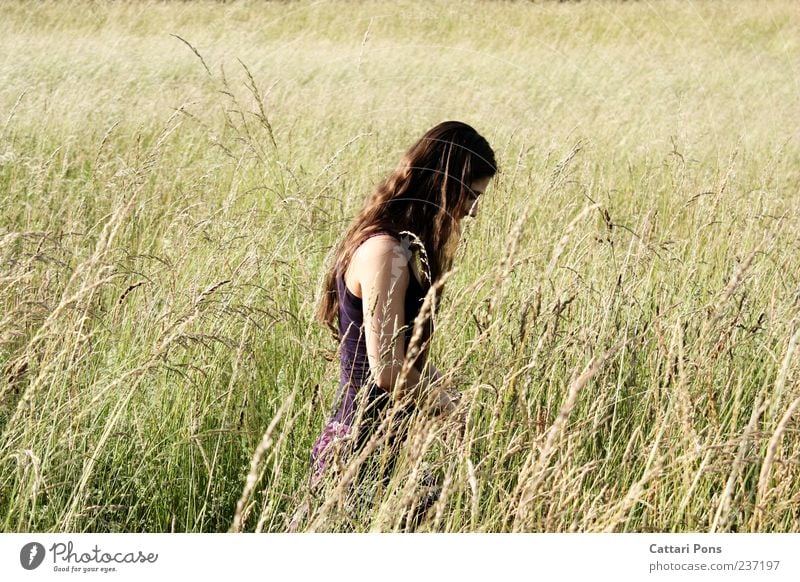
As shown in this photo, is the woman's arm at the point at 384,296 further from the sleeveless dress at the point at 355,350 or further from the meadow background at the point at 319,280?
the meadow background at the point at 319,280

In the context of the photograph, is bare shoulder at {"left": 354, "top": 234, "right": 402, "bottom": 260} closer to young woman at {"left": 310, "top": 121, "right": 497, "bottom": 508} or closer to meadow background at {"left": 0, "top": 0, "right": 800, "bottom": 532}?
young woman at {"left": 310, "top": 121, "right": 497, "bottom": 508}

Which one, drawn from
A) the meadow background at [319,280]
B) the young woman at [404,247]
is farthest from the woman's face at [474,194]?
the meadow background at [319,280]

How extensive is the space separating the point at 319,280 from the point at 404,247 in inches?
20.7

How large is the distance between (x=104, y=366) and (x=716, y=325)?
140cm

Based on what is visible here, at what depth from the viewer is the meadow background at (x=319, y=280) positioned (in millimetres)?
1588

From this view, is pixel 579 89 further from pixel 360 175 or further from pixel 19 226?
pixel 19 226

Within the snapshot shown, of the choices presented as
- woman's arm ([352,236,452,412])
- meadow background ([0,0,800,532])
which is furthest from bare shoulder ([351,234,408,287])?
meadow background ([0,0,800,532])

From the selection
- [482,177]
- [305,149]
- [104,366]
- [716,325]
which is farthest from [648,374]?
[305,149]

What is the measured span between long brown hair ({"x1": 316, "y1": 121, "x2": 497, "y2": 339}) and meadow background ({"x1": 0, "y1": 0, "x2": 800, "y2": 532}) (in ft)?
0.54

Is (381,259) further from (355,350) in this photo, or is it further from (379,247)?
(355,350)

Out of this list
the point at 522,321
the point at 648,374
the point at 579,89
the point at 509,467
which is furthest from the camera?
the point at 579,89

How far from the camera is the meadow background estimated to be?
1.59m

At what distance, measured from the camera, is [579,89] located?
21.7 ft

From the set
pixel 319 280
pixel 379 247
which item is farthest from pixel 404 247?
pixel 319 280
